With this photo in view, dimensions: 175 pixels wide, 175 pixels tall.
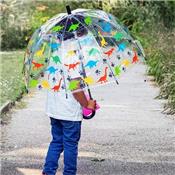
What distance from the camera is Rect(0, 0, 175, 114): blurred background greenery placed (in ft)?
59.1

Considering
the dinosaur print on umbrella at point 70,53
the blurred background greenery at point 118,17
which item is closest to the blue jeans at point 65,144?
the dinosaur print on umbrella at point 70,53

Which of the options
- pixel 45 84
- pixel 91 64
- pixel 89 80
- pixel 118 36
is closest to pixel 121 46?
pixel 118 36

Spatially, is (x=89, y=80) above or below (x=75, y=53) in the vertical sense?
below

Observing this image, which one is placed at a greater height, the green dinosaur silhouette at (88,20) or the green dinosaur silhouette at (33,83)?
the green dinosaur silhouette at (88,20)

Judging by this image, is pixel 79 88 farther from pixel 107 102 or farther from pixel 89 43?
pixel 107 102

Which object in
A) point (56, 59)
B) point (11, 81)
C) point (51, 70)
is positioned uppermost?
point (56, 59)

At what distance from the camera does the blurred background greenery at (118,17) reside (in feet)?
59.1

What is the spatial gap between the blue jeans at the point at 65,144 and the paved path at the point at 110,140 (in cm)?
80

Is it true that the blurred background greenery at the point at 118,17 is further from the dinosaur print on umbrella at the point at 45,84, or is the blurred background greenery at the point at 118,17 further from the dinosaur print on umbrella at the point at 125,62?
the dinosaur print on umbrella at the point at 45,84

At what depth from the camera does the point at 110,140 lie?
28.9 feet

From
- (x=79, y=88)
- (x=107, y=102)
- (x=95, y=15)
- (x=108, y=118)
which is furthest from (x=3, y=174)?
(x=107, y=102)

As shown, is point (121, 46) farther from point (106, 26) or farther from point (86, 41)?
point (86, 41)

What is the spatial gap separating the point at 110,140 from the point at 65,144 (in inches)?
124

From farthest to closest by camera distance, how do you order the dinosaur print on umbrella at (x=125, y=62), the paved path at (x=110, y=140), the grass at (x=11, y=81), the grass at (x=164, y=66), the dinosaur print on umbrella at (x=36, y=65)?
the grass at (x=11, y=81)
the grass at (x=164, y=66)
the paved path at (x=110, y=140)
the dinosaur print on umbrella at (x=125, y=62)
the dinosaur print on umbrella at (x=36, y=65)
